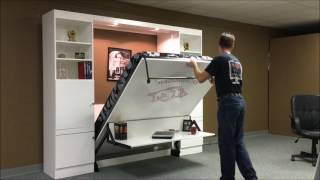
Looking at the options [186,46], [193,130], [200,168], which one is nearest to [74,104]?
[193,130]

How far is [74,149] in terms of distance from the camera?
4031 mm

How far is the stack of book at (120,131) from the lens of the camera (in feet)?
13.4

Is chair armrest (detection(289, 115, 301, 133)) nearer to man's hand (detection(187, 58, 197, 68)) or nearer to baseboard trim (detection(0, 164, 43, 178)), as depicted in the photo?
man's hand (detection(187, 58, 197, 68))

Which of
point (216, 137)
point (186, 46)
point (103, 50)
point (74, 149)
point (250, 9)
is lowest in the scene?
point (216, 137)

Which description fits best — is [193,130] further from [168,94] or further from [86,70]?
[86,70]

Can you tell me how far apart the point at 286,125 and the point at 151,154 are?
374cm

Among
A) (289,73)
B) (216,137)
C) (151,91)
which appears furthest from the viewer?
(289,73)

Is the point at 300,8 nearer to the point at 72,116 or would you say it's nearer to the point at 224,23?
the point at 224,23

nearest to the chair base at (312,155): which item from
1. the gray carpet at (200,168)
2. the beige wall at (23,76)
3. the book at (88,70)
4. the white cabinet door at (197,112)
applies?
the gray carpet at (200,168)

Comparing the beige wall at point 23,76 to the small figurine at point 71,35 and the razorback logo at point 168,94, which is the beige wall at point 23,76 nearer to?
the small figurine at point 71,35

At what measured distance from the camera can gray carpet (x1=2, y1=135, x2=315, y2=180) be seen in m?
4.03

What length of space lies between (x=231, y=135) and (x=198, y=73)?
0.73m

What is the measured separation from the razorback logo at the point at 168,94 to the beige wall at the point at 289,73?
3.96 m

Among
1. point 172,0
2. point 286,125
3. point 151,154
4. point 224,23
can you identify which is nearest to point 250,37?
point 224,23
